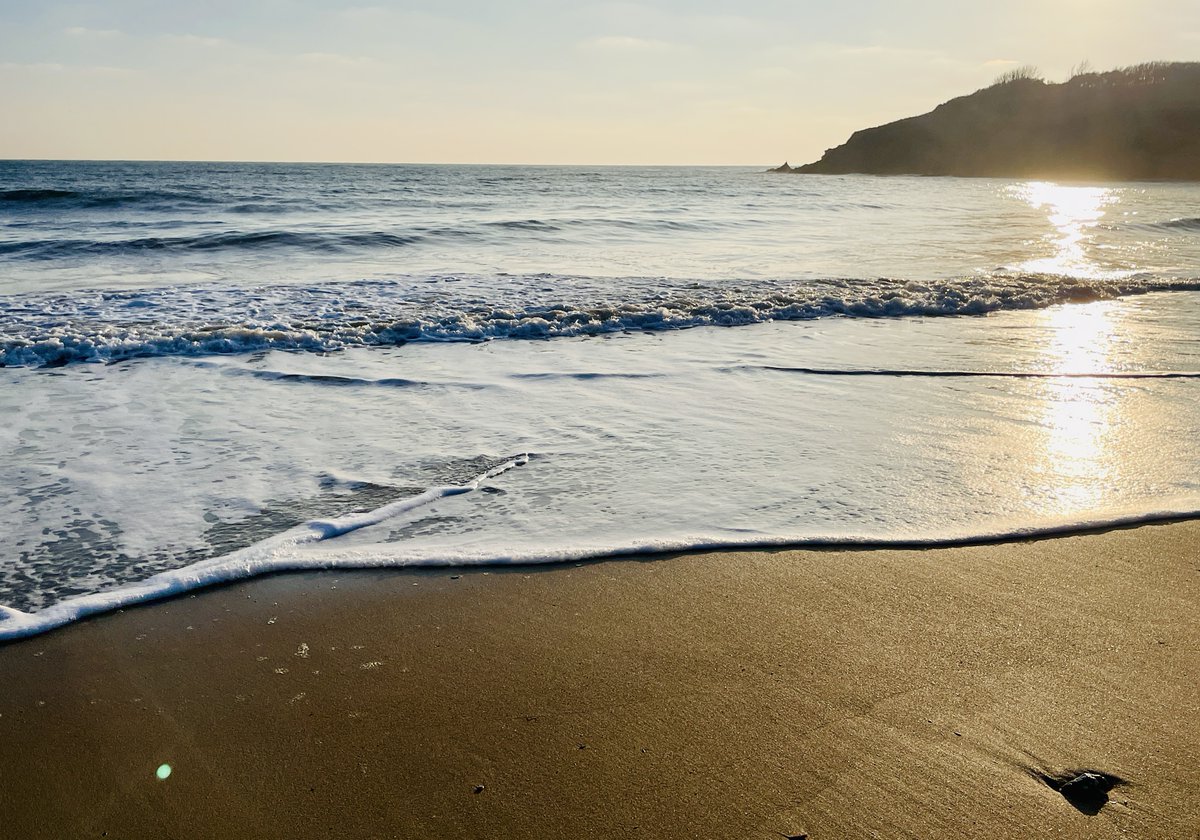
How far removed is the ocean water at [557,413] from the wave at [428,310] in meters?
0.05

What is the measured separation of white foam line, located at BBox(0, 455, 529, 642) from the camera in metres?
2.53

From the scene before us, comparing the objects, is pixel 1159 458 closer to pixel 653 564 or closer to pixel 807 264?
pixel 653 564

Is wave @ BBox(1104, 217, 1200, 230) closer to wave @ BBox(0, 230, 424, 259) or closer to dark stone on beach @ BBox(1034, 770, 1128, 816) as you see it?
wave @ BBox(0, 230, 424, 259)

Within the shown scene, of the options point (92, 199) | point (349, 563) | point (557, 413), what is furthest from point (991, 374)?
point (92, 199)

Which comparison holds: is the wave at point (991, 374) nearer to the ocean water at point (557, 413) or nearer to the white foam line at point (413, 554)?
the ocean water at point (557, 413)

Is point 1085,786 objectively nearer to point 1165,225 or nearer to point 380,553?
point 380,553

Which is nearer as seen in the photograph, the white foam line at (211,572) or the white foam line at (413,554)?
the white foam line at (211,572)

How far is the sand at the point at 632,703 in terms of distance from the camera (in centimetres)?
174

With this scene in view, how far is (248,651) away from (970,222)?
2239 cm

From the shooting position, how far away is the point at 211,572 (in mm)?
2805

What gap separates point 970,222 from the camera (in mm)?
21281

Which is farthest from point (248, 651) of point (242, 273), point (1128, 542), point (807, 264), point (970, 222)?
point (970, 222)

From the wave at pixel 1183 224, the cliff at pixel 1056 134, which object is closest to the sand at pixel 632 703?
the wave at pixel 1183 224

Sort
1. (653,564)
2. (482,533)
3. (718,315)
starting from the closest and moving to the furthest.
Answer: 1. (653,564)
2. (482,533)
3. (718,315)
